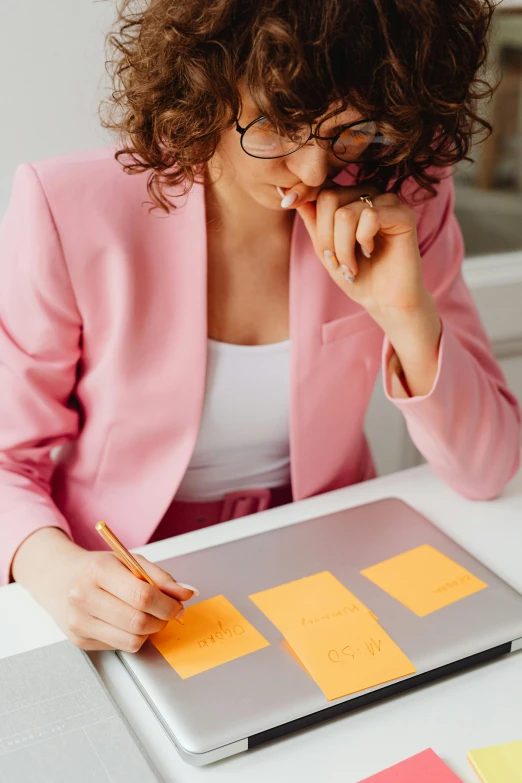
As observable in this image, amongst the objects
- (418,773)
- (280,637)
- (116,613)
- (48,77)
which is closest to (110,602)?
(116,613)

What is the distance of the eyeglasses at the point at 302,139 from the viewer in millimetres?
805

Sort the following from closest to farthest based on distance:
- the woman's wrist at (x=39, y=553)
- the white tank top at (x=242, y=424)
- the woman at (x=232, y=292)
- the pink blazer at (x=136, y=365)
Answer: the woman at (x=232, y=292) → the woman's wrist at (x=39, y=553) → the pink blazer at (x=136, y=365) → the white tank top at (x=242, y=424)

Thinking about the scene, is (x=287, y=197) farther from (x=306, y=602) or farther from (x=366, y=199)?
(x=306, y=602)

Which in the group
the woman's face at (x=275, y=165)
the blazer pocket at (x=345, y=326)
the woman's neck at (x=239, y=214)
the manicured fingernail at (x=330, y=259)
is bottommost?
the blazer pocket at (x=345, y=326)

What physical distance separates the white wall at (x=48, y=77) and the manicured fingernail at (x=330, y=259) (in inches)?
16.2

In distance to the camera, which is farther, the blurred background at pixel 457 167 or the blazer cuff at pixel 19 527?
the blurred background at pixel 457 167

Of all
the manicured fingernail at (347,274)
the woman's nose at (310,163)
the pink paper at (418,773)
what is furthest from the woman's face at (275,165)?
the pink paper at (418,773)

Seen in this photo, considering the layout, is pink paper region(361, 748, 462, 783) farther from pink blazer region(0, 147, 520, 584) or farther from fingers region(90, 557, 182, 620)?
pink blazer region(0, 147, 520, 584)

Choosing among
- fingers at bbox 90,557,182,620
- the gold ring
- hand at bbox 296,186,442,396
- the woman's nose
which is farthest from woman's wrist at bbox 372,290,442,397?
fingers at bbox 90,557,182,620

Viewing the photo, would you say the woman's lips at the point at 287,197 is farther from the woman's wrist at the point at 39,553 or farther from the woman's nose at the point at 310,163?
the woman's wrist at the point at 39,553

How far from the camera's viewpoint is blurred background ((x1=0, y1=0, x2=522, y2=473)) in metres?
1.15

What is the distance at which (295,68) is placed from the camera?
2.34 ft

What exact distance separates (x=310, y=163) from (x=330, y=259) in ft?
0.63

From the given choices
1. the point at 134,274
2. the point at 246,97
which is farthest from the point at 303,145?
the point at 134,274
